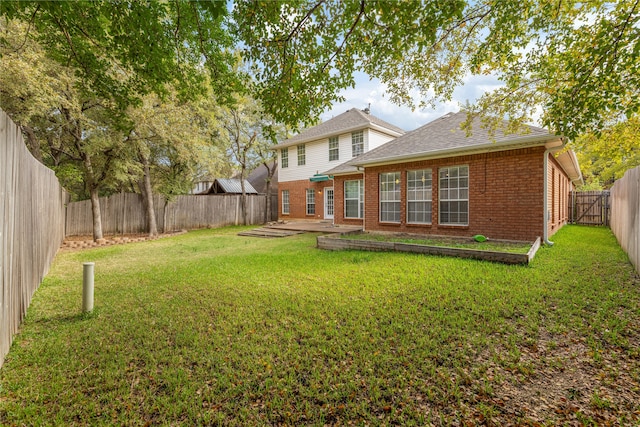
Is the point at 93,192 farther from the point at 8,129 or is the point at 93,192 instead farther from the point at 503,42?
the point at 503,42

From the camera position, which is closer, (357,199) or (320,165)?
(357,199)

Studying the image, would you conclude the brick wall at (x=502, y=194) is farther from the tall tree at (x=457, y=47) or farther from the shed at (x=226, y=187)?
the shed at (x=226, y=187)

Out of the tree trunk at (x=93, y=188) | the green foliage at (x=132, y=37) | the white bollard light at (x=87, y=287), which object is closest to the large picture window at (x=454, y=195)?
the green foliage at (x=132, y=37)

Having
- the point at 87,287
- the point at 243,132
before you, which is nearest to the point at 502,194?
the point at 87,287

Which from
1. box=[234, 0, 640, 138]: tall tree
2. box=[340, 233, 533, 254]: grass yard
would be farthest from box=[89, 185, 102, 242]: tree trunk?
box=[340, 233, 533, 254]: grass yard

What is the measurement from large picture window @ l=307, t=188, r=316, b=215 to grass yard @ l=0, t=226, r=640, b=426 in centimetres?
1245

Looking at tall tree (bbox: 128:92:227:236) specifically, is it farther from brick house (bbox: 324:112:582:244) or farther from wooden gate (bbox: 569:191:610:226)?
wooden gate (bbox: 569:191:610:226)

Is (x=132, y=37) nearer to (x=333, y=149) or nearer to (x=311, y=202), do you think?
(x=333, y=149)

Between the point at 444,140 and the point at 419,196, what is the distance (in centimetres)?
218

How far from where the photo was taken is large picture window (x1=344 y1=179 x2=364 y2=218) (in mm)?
14320

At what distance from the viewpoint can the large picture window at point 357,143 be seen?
16223mm

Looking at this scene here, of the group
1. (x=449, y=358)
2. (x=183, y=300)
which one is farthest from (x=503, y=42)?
(x=183, y=300)

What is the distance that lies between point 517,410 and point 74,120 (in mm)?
14140

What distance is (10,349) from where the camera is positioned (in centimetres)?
310
